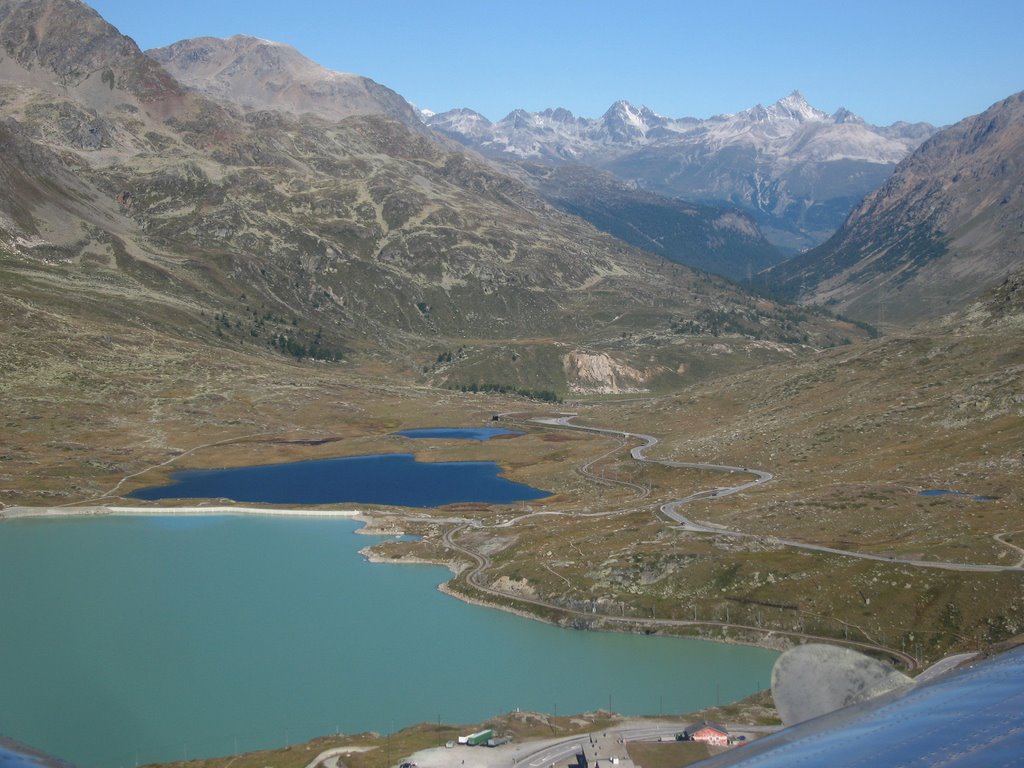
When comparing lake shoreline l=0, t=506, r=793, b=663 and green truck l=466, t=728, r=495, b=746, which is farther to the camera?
lake shoreline l=0, t=506, r=793, b=663

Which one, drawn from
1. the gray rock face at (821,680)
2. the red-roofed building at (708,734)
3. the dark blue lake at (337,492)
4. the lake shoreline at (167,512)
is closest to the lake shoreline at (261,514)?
the lake shoreline at (167,512)

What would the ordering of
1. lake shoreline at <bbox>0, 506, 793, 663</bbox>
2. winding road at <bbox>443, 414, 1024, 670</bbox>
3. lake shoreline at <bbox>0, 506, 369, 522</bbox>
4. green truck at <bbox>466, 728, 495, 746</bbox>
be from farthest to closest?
1. lake shoreline at <bbox>0, 506, 369, 522</bbox>
2. lake shoreline at <bbox>0, 506, 793, 663</bbox>
3. winding road at <bbox>443, 414, 1024, 670</bbox>
4. green truck at <bbox>466, 728, 495, 746</bbox>

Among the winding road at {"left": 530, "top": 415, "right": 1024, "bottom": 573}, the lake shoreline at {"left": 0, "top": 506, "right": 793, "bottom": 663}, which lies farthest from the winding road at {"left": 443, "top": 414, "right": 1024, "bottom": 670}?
the lake shoreline at {"left": 0, "top": 506, "right": 793, "bottom": 663}

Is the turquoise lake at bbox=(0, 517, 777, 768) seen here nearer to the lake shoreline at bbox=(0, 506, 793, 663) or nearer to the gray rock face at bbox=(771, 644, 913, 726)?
the lake shoreline at bbox=(0, 506, 793, 663)

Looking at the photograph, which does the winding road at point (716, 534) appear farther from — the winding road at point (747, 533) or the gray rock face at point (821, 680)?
the gray rock face at point (821, 680)

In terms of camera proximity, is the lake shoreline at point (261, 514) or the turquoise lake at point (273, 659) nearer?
the turquoise lake at point (273, 659)

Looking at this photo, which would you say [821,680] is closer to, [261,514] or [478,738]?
[478,738]

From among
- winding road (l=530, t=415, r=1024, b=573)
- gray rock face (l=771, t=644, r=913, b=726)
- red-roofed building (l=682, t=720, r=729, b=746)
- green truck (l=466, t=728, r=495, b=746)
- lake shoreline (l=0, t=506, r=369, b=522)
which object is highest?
gray rock face (l=771, t=644, r=913, b=726)
